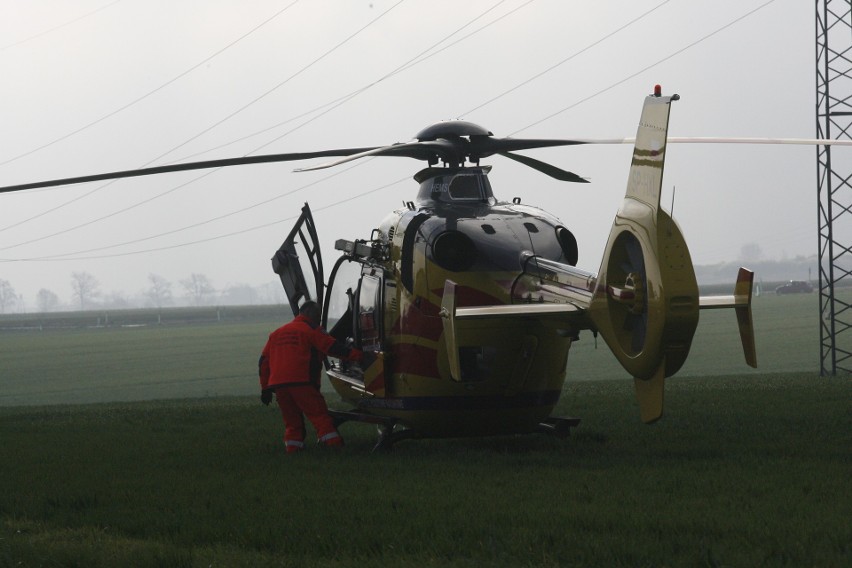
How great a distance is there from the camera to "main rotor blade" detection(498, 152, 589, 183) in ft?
44.4

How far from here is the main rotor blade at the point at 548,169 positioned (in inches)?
533

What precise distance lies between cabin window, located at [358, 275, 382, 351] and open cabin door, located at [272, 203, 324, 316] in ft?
4.52

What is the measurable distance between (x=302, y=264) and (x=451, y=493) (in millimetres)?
6199

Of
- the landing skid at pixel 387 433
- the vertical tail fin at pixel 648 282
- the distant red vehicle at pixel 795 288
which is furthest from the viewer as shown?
the distant red vehicle at pixel 795 288

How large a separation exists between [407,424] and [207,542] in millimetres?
4459

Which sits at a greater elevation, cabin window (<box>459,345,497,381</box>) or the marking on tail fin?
the marking on tail fin

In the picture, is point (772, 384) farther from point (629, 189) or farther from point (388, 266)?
point (629, 189)

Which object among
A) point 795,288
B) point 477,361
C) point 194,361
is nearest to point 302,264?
point 477,361

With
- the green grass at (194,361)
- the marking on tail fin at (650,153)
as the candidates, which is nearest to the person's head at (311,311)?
the marking on tail fin at (650,153)

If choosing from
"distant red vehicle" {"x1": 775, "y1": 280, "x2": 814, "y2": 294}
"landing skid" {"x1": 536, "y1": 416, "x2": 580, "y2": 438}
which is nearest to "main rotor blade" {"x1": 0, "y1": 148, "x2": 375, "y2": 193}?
"landing skid" {"x1": 536, "y1": 416, "x2": 580, "y2": 438}

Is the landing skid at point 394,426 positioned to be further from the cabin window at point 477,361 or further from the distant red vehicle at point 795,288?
the distant red vehicle at point 795,288

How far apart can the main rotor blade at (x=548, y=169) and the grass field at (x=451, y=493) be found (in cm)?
315

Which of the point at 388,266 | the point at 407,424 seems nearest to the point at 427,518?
the point at 407,424

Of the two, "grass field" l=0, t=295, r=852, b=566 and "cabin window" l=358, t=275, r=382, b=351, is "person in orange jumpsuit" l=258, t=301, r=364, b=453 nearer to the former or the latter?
"cabin window" l=358, t=275, r=382, b=351
